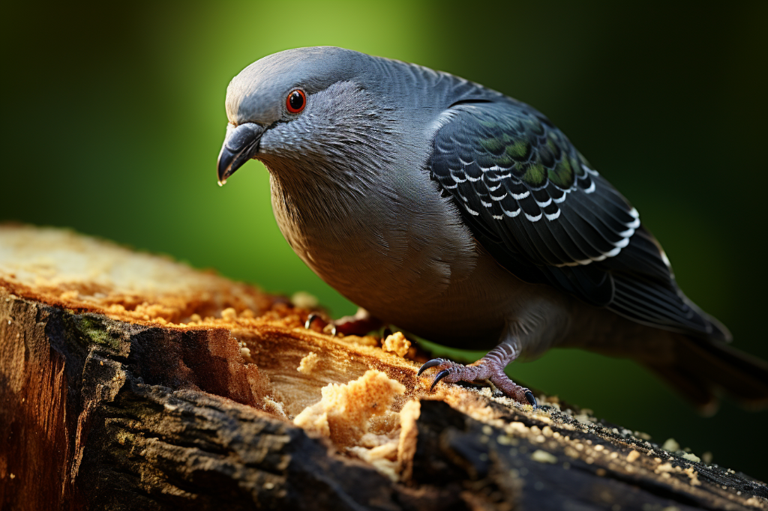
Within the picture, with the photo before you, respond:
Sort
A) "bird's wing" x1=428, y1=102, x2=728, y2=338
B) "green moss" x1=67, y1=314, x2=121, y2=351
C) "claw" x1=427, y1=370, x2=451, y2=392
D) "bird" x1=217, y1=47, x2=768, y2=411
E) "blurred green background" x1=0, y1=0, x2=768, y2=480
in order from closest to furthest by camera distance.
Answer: "green moss" x1=67, y1=314, x2=121, y2=351, "claw" x1=427, y1=370, x2=451, y2=392, "bird" x1=217, y1=47, x2=768, y2=411, "bird's wing" x1=428, y1=102, x2=728, y2=338, "blurred green background" x1=0, y1=0, x2=768, y2=480

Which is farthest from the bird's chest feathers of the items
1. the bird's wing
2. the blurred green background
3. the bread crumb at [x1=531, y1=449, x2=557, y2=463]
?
the blurred green background

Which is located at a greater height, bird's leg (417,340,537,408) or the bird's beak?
the bird's beak

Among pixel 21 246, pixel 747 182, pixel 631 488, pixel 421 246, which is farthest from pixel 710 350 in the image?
pixel 21 246

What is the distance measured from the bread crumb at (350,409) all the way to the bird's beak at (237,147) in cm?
95

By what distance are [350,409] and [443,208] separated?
1031 millimetres

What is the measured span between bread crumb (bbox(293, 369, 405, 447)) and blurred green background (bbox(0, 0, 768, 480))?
3270 millimetres

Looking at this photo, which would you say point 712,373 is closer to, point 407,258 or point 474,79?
point 407,258

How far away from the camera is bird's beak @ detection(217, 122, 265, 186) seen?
90.9 inches

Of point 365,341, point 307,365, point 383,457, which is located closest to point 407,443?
point 383,457

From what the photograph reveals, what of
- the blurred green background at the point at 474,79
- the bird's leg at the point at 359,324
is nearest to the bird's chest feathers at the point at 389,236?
the bird's leg at the point at 359,324

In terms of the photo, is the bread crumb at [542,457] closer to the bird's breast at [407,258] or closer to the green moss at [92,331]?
the bird's breast at [407,258]

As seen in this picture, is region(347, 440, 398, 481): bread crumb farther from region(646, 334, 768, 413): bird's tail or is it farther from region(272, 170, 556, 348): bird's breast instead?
region(646, 334, 768, 413): bird's tail

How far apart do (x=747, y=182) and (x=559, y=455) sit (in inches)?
170

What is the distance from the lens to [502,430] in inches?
64.3
